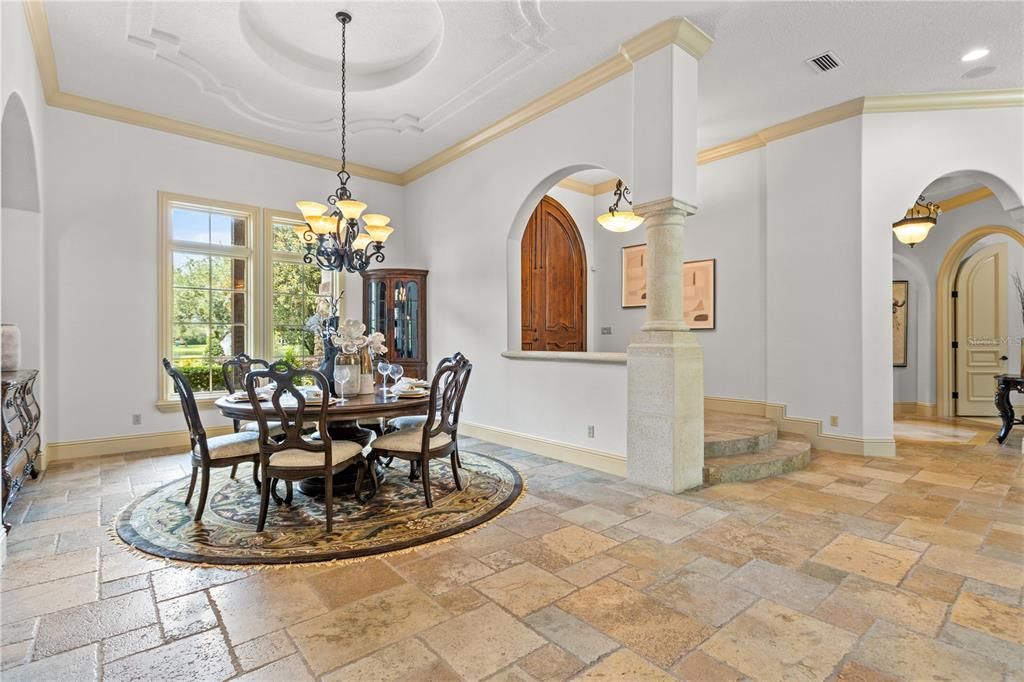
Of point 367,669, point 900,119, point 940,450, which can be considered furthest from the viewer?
point 940,450

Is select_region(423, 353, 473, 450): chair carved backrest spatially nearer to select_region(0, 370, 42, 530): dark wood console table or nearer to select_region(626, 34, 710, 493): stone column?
select_region(626, 34, 710, 493): stone column

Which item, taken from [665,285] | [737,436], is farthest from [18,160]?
[737,436]

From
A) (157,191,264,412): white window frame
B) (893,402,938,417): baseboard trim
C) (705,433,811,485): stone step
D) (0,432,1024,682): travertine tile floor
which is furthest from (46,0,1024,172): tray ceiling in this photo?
(893,402,938,417): baseboard trim

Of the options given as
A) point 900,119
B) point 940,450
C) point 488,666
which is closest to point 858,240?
point 900,119

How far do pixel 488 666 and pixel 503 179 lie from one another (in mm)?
4482

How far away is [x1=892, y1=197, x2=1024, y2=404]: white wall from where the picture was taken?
6.63m

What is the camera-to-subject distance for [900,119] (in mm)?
4613

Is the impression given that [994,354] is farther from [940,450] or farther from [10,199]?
[10,199]

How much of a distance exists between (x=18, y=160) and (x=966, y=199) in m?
10.1

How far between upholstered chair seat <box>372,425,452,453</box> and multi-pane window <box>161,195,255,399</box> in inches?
122

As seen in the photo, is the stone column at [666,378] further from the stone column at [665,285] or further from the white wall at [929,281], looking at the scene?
the white wall at [929,281]

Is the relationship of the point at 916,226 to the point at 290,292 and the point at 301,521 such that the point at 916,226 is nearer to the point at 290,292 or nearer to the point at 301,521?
the point at 301,521

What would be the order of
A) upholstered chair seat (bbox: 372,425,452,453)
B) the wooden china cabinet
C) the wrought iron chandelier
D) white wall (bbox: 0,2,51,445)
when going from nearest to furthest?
upholstered chair seat (bbox: 372,425,452,453)
the wrought iron chandelier
white wall (bbox: 0,2,51,445)
the wooden china cabinet

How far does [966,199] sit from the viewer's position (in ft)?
21.8
